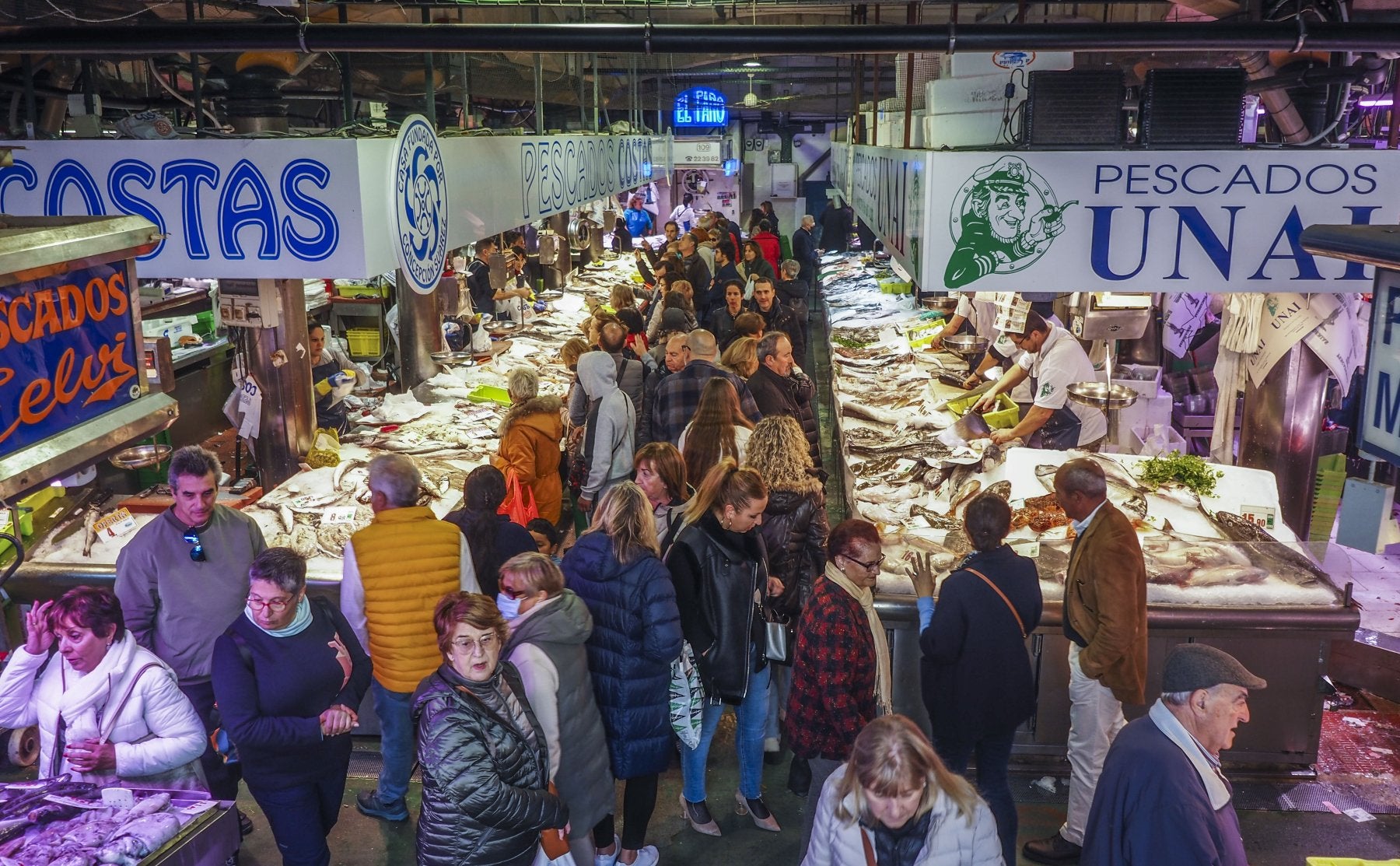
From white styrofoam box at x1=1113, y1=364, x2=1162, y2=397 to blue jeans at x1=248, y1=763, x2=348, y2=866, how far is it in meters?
6.07

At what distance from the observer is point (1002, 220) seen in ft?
15.8

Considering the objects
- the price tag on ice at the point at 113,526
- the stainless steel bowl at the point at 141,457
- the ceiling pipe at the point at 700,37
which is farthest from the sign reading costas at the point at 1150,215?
the stainless steel bowl at the point at 141,457

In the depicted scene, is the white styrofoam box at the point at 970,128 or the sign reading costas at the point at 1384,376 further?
the white styrofoam box at the point at 970,128

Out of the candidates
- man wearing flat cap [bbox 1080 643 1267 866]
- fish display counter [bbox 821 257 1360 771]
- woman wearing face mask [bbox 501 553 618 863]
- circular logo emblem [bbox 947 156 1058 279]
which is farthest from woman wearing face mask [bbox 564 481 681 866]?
circular logo emblem [bbox 947 156 1058 279]

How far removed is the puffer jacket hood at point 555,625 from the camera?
389cm

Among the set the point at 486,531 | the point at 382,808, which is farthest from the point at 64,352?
the point at 382,808

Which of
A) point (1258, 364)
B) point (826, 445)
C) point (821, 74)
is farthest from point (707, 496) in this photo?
point (821, 74)

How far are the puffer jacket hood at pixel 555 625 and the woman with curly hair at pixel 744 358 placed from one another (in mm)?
3352

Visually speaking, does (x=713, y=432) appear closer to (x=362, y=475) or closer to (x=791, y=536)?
(x=791, y=536)

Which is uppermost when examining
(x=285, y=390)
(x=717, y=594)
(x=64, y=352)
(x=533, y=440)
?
(x=64, y=352)

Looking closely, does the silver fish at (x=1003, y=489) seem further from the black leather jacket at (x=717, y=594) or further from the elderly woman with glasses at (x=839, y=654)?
the elderly woman with glasses at (x=839, y=654)

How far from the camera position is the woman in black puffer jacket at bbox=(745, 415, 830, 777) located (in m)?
5.13

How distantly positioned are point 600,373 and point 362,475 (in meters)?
1.50

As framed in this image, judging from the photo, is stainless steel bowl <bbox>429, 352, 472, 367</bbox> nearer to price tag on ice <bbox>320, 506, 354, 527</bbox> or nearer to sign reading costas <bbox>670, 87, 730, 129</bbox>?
price tag on ice <bbox>320, 506, 354, 527</bbox>
